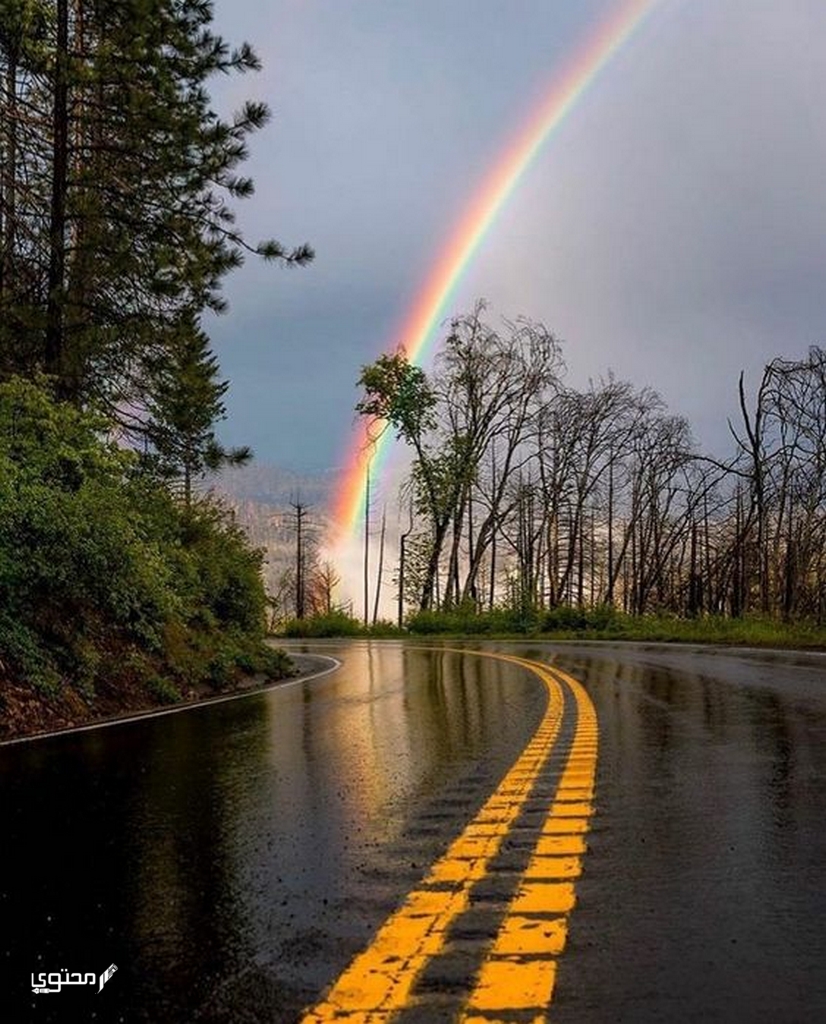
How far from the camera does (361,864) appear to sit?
4.12 metres

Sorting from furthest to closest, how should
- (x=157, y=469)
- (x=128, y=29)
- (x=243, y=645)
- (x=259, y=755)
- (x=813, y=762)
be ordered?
(x=243, y=645) → (x=157, y=469) → (x=128, y=29) → (x=259, y=755) → (x=813, y=762)

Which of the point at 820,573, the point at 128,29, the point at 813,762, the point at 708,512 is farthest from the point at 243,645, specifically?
the point at 708,512

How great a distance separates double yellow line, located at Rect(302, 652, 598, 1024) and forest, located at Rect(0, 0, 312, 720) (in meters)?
8.36

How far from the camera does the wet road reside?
2.68 m

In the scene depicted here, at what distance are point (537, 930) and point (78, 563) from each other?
9601 millimetres

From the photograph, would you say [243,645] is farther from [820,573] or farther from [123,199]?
[820,573]

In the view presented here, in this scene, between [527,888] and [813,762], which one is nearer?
Result: [527,888]

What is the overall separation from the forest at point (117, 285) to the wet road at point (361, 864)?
4.04 metres

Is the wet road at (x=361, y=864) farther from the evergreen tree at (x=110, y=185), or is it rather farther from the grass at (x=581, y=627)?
the grass at (x=581, y=627)

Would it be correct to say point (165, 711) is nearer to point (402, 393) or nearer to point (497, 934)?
point (497, 934)

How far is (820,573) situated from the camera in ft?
130

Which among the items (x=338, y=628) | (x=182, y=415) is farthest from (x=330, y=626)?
(x=182, y=415)

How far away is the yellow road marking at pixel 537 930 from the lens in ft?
8.25

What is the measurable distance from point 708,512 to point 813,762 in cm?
4958
